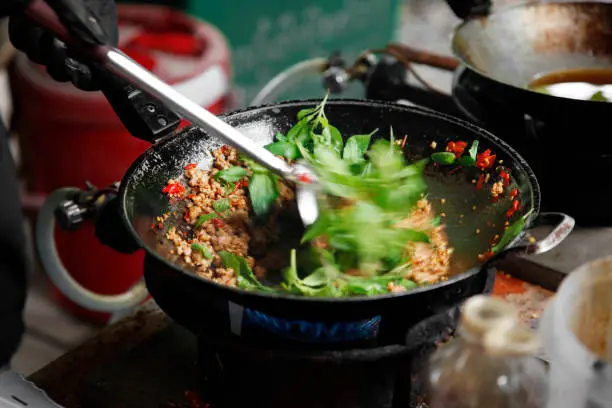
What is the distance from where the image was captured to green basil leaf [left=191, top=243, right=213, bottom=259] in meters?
1.23

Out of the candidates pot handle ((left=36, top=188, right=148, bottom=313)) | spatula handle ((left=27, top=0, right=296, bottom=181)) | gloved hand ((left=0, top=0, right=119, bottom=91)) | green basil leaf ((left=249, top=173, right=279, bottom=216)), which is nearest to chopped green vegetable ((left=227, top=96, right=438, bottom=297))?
green basil leaf ((left=249, top=173, right=279, bottom=216))

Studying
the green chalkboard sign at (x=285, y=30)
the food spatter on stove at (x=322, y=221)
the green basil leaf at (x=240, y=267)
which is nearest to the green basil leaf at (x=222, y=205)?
the food spatter on stove at (x=322, y=221)

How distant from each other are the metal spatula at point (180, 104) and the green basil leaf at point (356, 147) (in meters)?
0.12

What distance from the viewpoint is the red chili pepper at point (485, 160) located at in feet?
4.31

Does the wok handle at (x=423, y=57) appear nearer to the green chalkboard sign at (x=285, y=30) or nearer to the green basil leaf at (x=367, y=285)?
the green basil leaf at (x=367, y=285)

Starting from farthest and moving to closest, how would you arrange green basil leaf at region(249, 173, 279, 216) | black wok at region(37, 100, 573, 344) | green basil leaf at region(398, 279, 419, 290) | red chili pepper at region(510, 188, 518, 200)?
green basil leaf at region(249, 173, 279, 216) < red chili pepper at region(510, 188, 518, 200) < green basil leaf at region(398, 279, 419, 290) < black wok at region(37, 100, 573, 344)

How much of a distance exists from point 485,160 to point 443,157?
0.09 m

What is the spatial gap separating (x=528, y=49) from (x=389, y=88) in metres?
0.37

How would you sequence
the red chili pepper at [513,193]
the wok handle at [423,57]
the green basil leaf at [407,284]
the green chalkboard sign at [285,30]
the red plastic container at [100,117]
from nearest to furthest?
the green basil leaf at [407,284]
the red chili pepper at [513,193]
the wok handle at [423,57]
the red plastic container at [100,117]
the green chalkboard sign at [285,30]

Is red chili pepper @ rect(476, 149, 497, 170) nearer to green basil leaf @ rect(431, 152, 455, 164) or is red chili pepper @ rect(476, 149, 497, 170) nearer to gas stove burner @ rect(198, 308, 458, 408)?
green basil leaf @ rect(431, 152, 455, 164)

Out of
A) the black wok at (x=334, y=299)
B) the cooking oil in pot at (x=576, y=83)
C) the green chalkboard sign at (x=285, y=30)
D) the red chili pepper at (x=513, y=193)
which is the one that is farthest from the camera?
the green chalkboard sign at (x=285, y=30)

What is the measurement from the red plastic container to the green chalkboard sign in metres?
0.56

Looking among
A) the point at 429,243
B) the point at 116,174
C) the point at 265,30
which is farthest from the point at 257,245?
the point at 265,30

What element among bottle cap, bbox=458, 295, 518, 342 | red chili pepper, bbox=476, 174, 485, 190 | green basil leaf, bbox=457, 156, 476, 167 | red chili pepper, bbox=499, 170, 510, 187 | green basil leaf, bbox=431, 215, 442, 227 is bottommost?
green basil leaf, bbox=431, 215, 442, 227
